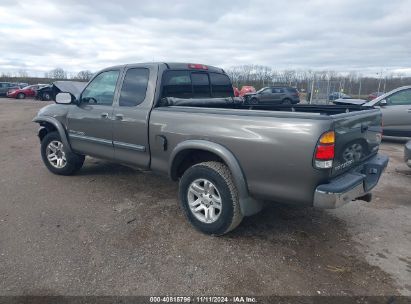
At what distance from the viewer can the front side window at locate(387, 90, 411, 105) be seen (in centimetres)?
876

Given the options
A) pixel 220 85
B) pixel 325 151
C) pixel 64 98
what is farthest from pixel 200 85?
pixel 325 151

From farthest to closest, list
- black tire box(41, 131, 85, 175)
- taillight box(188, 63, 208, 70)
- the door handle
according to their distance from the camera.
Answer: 1. black tire box(41, 131, 85, 175)
2. taillight box(188, 63, 208, 70)
3. the door handle

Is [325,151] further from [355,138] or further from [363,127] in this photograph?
[363,127]

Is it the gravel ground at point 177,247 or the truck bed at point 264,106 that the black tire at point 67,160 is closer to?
the gravel ground at point 177,247

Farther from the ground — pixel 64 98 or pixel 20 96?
pixel 64 98

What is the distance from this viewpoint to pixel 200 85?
4676 mm

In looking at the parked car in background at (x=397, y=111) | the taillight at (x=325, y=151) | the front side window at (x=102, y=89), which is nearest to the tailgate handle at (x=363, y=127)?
the taillight at (x=325, y=151)

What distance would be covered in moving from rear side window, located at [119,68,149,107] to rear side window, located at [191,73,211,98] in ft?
2.34

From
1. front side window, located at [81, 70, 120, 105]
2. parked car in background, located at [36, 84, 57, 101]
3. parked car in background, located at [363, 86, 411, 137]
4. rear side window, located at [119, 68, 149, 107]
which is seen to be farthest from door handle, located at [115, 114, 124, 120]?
parked car in background, located at [36, 84, 57, 101]

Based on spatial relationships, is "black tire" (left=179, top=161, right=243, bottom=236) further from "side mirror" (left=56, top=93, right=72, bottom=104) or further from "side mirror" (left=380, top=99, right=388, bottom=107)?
"side mirror" (left=380, top=99, right=388, bottom=107)

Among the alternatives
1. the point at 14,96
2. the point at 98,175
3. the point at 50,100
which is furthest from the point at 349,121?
the point at 14,96

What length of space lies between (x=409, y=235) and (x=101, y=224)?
350cm

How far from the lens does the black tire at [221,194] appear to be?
129 inches

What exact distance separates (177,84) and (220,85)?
941 mm
